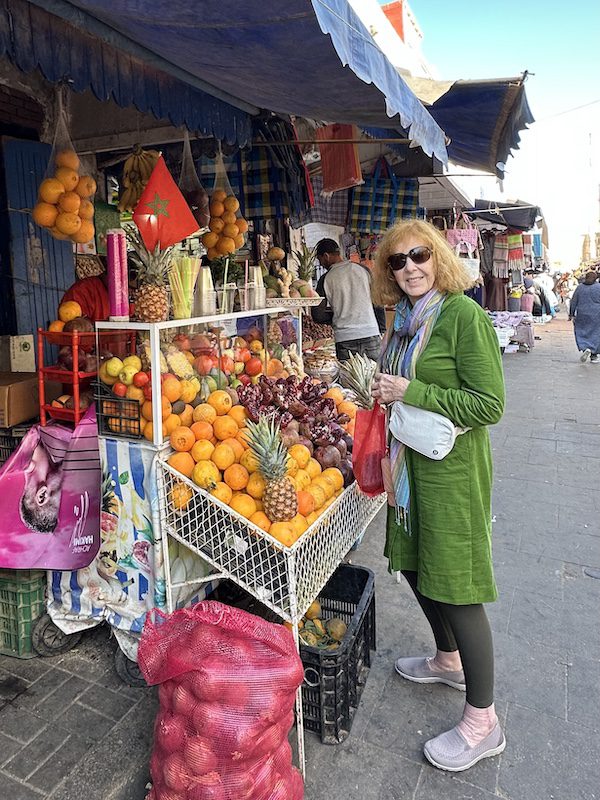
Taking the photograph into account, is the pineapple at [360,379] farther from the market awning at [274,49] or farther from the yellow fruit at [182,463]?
the market awning at [274,49]

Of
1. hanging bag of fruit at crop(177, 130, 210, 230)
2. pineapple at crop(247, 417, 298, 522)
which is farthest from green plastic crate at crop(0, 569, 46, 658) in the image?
hanging bag of fruit at crop(177, 130, 210, 230)

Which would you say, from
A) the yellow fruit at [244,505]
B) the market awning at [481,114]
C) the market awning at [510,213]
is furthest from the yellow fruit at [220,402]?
the market awning at [510,213]

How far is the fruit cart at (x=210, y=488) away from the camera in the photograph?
2238 mm

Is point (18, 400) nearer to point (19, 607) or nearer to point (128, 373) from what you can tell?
point (128, 373)

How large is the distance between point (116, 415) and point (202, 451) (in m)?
0.44

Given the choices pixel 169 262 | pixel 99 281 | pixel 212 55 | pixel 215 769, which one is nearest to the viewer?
pixel 215 769

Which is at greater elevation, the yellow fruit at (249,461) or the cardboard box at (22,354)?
the cardboard box at (22,354)

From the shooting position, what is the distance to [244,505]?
233cm

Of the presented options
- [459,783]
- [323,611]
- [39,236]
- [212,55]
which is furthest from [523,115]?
[459,783]

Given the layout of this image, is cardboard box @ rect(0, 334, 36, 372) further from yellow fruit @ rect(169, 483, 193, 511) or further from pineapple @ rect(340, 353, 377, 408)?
pineapple @ rect(340, 353, 377, 408)

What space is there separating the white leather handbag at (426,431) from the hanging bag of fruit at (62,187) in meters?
2.21

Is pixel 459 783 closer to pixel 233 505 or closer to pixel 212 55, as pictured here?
pixel 233 505

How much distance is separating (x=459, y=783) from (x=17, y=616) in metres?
2.16

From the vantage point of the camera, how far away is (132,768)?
2.26m
